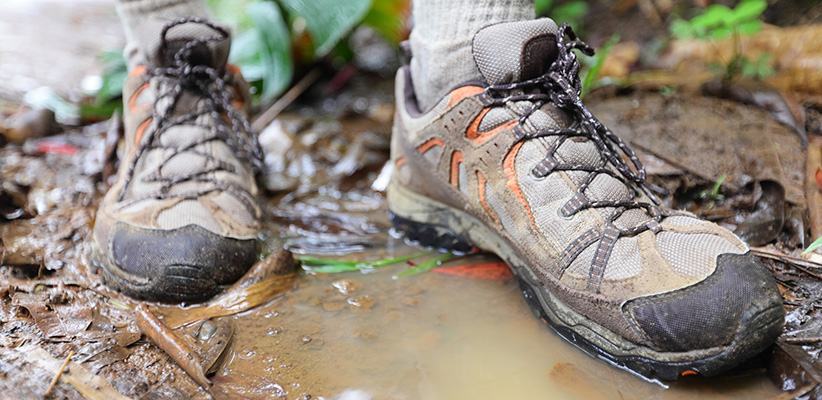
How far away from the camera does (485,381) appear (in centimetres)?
110

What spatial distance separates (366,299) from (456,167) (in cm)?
44

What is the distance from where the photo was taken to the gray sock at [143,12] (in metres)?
1.66

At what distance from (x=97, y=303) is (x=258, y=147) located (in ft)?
2.16

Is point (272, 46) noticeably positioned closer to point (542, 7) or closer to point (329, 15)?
point (329, 15)

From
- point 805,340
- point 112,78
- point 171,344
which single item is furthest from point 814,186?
point 112,78

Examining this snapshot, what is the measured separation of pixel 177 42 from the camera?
1.53 metres

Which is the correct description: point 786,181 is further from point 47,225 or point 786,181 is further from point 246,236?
point 47,225

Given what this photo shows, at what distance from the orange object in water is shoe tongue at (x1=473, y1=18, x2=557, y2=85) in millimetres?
537

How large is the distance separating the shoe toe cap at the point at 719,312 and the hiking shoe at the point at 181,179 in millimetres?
1000

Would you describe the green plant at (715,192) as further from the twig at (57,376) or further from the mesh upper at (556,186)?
the twig at (57,376)

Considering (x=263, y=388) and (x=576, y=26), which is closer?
(x=263, y=388)

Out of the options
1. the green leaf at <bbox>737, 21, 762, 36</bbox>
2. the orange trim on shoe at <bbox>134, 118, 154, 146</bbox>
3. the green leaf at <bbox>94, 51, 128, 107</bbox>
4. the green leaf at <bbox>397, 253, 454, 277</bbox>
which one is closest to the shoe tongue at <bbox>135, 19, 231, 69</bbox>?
the orange trim on shoe at <bbox>134, 118, 154, 146</bbox>

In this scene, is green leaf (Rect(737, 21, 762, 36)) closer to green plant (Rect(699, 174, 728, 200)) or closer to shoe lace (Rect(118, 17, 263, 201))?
green plant (Rect(699, 174, 728, 200))

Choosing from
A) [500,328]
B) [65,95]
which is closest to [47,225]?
[500,328]
